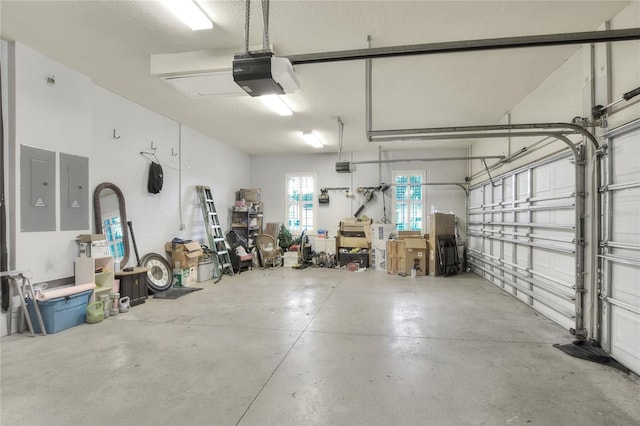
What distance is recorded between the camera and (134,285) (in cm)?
458

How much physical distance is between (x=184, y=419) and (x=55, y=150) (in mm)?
3664

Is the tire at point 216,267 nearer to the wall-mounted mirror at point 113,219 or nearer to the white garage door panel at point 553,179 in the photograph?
the wall-mounted mirror at point 113,219

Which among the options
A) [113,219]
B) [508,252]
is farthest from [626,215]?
[113,219]

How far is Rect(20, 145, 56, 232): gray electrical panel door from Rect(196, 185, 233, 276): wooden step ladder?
124 inches

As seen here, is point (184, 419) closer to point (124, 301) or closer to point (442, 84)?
point (124, 301)

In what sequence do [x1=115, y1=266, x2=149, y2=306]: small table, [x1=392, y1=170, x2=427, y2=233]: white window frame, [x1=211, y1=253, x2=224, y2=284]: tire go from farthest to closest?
1. [x1=392, y1=170, x2=427, y2=233]: white window frame
2. [x1=211, y1=253, x2=224, y2=284]: tire
3. [x1=115, y1=266, x2=149, y2=306]: small table

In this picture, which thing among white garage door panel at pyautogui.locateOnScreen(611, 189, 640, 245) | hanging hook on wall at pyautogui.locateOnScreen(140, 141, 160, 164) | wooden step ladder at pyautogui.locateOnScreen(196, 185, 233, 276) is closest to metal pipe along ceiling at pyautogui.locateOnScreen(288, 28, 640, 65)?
white garage door panel at pyautogui.locateOnScreen(611, 189, 640, 245)

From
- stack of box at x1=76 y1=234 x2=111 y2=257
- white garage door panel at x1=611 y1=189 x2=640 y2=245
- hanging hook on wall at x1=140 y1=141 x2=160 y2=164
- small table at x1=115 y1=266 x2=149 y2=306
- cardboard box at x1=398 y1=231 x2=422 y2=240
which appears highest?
hanging hook on wall at x1=140 y1=141 x2=160 y2=164

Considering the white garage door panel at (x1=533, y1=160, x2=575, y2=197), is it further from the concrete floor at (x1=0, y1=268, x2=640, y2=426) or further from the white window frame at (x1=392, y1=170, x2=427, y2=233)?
the white window frame at (x1=392, y1=170, x2=427, y2=233)

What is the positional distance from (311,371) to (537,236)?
3.62 metres

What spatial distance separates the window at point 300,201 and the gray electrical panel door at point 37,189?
5995 millimetres

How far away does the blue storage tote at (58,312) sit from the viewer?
3396 mm

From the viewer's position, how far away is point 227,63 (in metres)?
3.28

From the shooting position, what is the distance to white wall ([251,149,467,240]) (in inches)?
321
